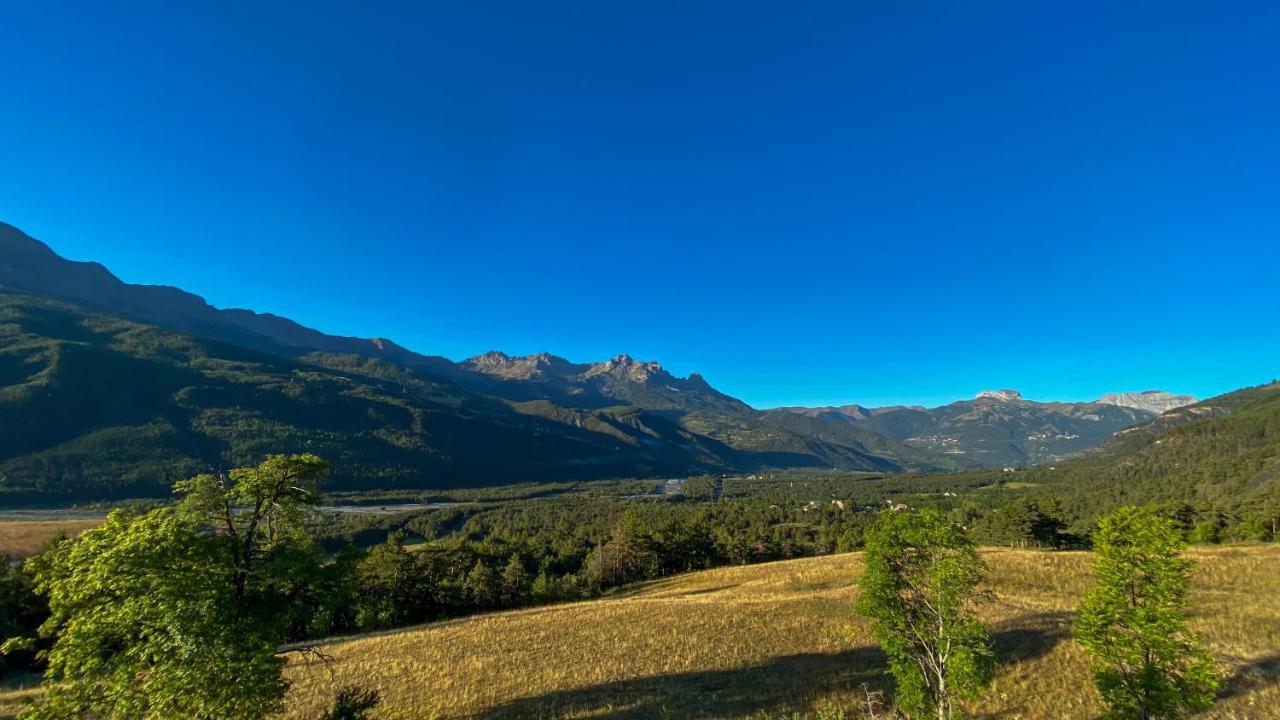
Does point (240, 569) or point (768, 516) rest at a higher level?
point (240, 569)

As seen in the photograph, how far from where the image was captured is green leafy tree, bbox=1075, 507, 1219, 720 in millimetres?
16572

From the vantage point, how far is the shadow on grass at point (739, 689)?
75.7 ft

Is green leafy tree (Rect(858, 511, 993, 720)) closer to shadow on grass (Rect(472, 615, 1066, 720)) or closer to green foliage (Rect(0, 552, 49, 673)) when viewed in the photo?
shadow on grass (Rect(472, 615, 1066, 720))

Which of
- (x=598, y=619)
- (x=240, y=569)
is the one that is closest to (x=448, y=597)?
(x=598, y=619)

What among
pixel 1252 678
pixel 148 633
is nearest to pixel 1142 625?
pixel 1252 678

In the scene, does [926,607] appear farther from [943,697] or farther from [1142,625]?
[1142,625]

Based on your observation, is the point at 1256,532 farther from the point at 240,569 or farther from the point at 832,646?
the point at 240,569

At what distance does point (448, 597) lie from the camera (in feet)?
247

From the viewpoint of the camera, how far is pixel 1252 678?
23.0 metres

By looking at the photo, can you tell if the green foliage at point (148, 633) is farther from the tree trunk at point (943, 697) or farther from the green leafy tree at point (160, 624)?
the tree trunk at point (943, 697)

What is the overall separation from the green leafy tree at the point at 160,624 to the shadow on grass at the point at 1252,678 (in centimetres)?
3825

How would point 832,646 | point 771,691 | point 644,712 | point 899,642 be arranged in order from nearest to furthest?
point 899,642 < point 644,712 < point 771,691 < point 832,646

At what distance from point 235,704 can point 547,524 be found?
18805 centimetres

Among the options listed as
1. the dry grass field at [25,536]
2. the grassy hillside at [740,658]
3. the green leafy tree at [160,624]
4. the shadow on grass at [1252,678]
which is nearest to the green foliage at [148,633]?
→ the green leafy tree at [160,624]
